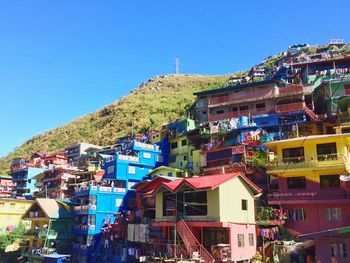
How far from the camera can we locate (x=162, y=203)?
3669 centimetres

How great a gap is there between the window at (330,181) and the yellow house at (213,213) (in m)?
6.06

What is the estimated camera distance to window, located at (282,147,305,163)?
3644 cm

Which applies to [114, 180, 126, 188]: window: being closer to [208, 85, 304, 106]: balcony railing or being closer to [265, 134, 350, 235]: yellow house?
[208, 85, 304, 106]: balcony railing

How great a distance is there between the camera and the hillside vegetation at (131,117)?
94.2m

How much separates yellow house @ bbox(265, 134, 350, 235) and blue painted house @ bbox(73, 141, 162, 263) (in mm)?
21562

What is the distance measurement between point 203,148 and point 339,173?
67.6ft

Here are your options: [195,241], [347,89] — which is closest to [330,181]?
[195,241]

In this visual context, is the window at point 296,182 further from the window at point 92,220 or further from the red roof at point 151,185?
the window at point 92,220

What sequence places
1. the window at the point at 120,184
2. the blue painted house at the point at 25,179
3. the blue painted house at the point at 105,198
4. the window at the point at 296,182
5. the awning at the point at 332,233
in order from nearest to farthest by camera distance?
the awning at the point at 332,233 → the window at the point at 296,182 → the blue painted house at the point at 105,198 → the window at the point at 120,184 → the blue painted house at the point at 25,179

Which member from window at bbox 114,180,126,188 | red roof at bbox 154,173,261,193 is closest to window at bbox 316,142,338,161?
red roof at bbox 154,173,261,193

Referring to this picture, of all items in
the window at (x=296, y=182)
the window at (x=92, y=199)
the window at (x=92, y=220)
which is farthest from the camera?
the window at (x=92, y=199)

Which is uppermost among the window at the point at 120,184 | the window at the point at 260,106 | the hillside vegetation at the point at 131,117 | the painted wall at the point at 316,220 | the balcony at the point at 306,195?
the hillside vegetation at the point at 131,117

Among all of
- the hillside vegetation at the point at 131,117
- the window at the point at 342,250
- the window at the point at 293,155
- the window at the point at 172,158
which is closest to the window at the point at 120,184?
the window at the point at 172,158

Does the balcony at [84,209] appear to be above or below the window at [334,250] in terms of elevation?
above
